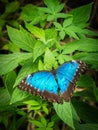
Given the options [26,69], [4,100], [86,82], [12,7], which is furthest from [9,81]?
[12,7]

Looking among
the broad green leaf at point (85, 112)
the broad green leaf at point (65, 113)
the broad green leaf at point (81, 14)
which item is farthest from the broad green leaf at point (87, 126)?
the broad green leaf at point (81, 14)

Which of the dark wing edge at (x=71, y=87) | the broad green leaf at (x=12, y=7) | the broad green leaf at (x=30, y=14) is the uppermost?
the broad green leaf at (x=12, y=7)

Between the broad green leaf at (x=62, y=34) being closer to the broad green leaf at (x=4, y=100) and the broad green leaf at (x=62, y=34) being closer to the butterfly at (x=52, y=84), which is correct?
the butterfly at (x=52, y=84)

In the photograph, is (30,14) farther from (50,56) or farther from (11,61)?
(50,56)

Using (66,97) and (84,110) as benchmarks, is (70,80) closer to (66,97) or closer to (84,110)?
(66,97)

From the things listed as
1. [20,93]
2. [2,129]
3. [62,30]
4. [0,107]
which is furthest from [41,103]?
[2,129]
